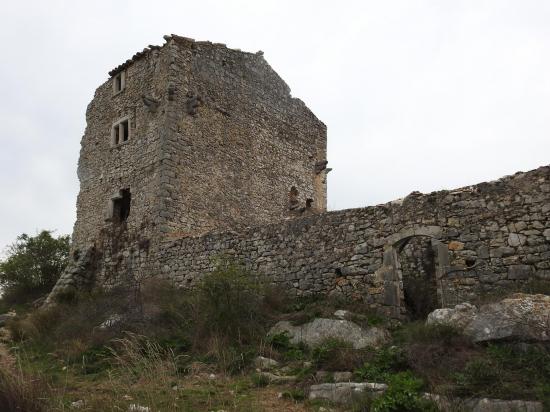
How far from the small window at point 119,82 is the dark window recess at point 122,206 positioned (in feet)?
13.4

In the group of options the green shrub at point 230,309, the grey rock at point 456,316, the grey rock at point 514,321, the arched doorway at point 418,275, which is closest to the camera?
the grey rock at point 514,321

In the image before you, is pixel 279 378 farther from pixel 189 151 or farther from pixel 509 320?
pixel 189 151

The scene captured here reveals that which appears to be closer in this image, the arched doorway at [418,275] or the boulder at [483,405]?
the boulder at [483,405]

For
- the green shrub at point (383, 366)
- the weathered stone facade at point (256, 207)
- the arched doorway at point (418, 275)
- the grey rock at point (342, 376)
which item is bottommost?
the grey rock at point (342, 376)

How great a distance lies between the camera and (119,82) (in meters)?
19.6

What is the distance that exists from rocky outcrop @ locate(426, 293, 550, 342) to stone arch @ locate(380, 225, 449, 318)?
1844mm

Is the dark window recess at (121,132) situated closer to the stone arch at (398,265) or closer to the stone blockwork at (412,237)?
the stone blockwork at (412,237)

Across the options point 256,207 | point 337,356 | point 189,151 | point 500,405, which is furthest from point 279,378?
point 256,207

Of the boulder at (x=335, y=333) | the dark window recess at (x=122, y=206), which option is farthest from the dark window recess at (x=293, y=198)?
the boulder at (x=335, y=333)

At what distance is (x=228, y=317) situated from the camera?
10086mm

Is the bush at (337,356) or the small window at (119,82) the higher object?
the small window at (119,82)

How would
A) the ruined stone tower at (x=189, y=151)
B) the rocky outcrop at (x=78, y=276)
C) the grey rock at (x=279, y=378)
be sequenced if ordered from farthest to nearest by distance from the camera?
1. the rocky outcrop at (x=78, y=276)
2. the ruined stone tower at (x=189, y=151)
3. the grey rock at (x=279, y=378)

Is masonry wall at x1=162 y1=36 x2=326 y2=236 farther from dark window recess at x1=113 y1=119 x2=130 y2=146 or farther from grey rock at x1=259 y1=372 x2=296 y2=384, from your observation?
grey rock at x1=259 y1=372 x2=296 y2=384

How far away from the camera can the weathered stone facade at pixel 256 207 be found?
9.45 meters
